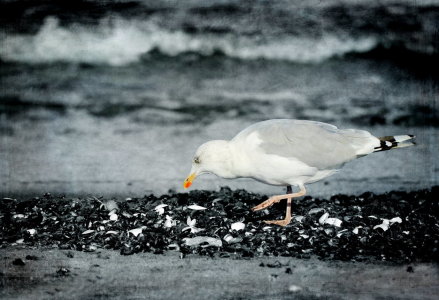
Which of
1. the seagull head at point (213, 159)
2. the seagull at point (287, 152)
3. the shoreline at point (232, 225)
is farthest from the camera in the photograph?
the seagull head at point (213, 159)

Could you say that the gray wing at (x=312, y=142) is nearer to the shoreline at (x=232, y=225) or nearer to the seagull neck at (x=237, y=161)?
the seagull neck at (x=237, y=161)

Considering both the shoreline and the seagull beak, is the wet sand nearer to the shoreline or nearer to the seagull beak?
the shoreline

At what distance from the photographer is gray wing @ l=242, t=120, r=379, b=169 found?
453cm

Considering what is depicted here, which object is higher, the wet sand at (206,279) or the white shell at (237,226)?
the white shell at (237,226)

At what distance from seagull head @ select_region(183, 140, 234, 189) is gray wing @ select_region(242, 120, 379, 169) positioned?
26 cm

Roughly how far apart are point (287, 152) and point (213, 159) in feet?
1.67

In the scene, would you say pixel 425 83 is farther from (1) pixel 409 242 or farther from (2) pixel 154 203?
(2) pixel 154 203

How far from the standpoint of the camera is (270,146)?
4.52m

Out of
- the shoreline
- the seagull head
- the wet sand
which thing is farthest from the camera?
the seagull head

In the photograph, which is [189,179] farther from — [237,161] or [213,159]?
[237,161]

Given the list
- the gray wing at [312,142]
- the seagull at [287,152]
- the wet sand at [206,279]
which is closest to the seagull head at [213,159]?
the seagull at [287,152]

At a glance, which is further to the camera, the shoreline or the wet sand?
the shoreline

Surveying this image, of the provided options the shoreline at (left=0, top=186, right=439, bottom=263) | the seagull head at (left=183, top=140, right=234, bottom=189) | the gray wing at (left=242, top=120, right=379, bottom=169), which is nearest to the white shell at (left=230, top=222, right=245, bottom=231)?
the shoreline at (left=0, top=186, right=439, bottom=263)

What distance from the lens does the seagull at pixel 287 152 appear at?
178 inches
